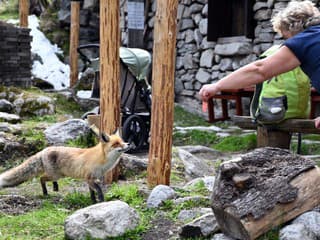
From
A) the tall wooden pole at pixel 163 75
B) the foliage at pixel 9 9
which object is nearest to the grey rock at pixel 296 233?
the tall wooden pole at pixel 163 75

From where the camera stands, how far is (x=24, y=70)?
11820 millimetres

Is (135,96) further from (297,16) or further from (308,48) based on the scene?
(308,48)

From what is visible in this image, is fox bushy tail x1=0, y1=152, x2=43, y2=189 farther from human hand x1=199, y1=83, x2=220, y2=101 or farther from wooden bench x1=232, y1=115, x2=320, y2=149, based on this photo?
human hand x1=199, y1=83, x2=220, y2=101

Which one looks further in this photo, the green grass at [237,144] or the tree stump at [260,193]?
the green grass at [237,144]

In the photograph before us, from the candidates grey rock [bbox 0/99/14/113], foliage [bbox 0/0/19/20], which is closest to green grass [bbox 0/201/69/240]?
grey rock [bbox 0/99/14/113]

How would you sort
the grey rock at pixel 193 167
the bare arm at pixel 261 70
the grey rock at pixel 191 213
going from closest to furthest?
the bare arm at pixel 261 70
the grey rock at pixel 191 213
the grey rock at pixel 193 167

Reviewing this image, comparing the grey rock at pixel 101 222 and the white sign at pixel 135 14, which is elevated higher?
the white sign at pixel 135 14

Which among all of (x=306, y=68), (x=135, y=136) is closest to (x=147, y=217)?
(x=306, y=68)

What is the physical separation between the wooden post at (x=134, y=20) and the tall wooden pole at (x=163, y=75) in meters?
8.73

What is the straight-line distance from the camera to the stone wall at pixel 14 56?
11266 millimetres

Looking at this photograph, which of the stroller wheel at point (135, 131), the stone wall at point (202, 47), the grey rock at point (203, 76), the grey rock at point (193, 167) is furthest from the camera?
the grey rock at point (203, 76)

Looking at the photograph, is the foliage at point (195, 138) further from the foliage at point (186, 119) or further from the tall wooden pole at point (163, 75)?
the tall wooden pole at point (163, 75)

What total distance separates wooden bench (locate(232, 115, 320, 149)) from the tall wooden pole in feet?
2.17

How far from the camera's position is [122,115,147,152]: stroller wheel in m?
8.27
